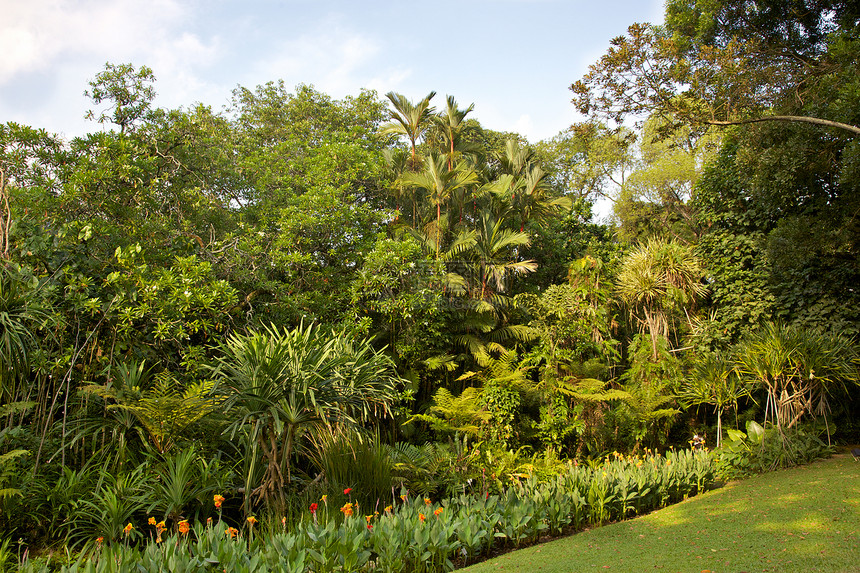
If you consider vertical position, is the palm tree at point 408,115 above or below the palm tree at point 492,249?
above

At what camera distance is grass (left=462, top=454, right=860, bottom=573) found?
3.55 metres

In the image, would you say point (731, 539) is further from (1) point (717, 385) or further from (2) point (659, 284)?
(2) point (659, 284)

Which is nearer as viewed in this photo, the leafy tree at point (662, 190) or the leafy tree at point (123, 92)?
the leafy tree at point (123, 92)

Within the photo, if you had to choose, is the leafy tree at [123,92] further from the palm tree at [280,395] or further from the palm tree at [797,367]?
the palm tree at [797,367]

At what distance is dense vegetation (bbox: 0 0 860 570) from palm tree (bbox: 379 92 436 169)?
0.05 m

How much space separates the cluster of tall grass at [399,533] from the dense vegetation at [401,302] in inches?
11.0

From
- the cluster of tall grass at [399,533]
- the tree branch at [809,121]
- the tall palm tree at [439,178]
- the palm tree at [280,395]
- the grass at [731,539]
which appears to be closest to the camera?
the cluster of tall grass at [399,533]

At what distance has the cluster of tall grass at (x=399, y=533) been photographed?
338 cm

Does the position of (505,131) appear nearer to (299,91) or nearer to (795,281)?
(299,91)

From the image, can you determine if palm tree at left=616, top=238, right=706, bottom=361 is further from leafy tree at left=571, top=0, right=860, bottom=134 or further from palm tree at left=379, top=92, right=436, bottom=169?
palm tree at left=379, top=92, right=436, bottom=169

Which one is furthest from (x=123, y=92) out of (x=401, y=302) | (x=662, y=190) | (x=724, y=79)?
(x=662, y=190)

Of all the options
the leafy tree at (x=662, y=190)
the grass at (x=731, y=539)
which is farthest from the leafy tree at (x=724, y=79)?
the leafy tree at (x=662, y=190)

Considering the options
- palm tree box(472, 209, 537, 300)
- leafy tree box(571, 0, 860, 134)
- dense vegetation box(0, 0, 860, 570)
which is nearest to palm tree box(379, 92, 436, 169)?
dense vegetation box(0, 0, 860, 570)

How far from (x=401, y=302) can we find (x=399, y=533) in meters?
5.42
